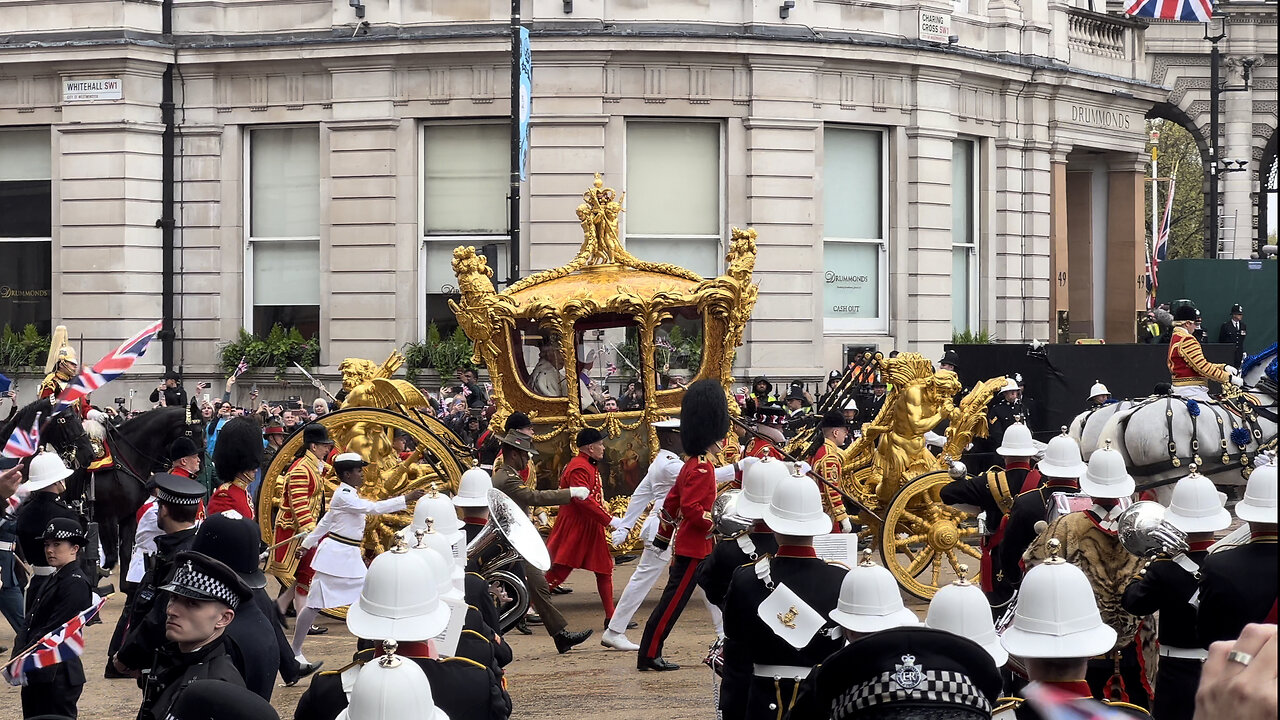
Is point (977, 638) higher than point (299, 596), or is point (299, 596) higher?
point (977, 638)

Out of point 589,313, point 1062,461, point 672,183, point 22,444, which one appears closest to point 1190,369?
point 589,313

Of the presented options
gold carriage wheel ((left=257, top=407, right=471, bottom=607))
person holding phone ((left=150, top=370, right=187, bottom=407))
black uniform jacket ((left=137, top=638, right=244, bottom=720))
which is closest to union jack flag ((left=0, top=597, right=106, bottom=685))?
black uniform jacket ((left=137, top=638, right=244, bottom=720))

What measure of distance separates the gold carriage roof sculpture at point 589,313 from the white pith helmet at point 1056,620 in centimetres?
939

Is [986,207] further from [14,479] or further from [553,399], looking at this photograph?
[14,479]

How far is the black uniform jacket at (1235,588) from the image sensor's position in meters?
6.43

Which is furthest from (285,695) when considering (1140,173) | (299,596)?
(1140,173)

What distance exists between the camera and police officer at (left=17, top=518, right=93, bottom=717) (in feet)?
25.8

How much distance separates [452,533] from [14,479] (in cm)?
343

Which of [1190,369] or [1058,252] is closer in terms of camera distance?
[1190,369]

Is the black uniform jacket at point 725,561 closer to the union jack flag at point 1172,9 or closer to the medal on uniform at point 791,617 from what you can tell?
the medal on uniform at point 791,617

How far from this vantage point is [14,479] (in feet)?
32.8

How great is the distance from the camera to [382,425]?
13883 mm

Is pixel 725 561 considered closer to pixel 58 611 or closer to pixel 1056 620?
pixel 58 611

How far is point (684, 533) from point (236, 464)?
2.99 meters
